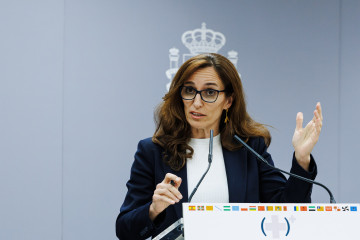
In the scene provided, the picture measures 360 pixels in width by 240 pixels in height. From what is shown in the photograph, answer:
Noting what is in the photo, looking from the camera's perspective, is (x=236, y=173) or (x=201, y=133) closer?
(x=236, y=173)

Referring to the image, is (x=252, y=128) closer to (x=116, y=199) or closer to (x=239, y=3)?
(x=116, y=199)

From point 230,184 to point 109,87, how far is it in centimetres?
123

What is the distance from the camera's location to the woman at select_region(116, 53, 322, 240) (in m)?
1.31

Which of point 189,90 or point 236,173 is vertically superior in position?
point 189,90

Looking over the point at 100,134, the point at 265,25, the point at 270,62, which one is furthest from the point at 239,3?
the point at 100,134

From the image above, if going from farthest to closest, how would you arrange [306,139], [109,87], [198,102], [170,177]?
[109,87] < [198,102] < [306,139] < [170,177]

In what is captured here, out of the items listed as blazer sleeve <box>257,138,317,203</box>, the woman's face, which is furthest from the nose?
blazer sleeve <box>257,138,317,203</box>

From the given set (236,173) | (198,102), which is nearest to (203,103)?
(198,102)

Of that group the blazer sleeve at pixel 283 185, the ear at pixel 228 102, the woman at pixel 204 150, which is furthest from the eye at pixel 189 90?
the blazer sleeve at pixel 283 185

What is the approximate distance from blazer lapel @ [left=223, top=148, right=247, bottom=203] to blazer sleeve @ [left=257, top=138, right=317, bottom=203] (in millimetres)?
75

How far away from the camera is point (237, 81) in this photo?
4.74 ft

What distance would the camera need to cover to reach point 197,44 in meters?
2.51

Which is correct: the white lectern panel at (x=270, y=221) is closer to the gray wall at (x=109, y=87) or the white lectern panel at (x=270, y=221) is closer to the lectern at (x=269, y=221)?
the lectern at (x=269, y=221)

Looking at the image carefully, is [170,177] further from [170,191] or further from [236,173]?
[236,173]
